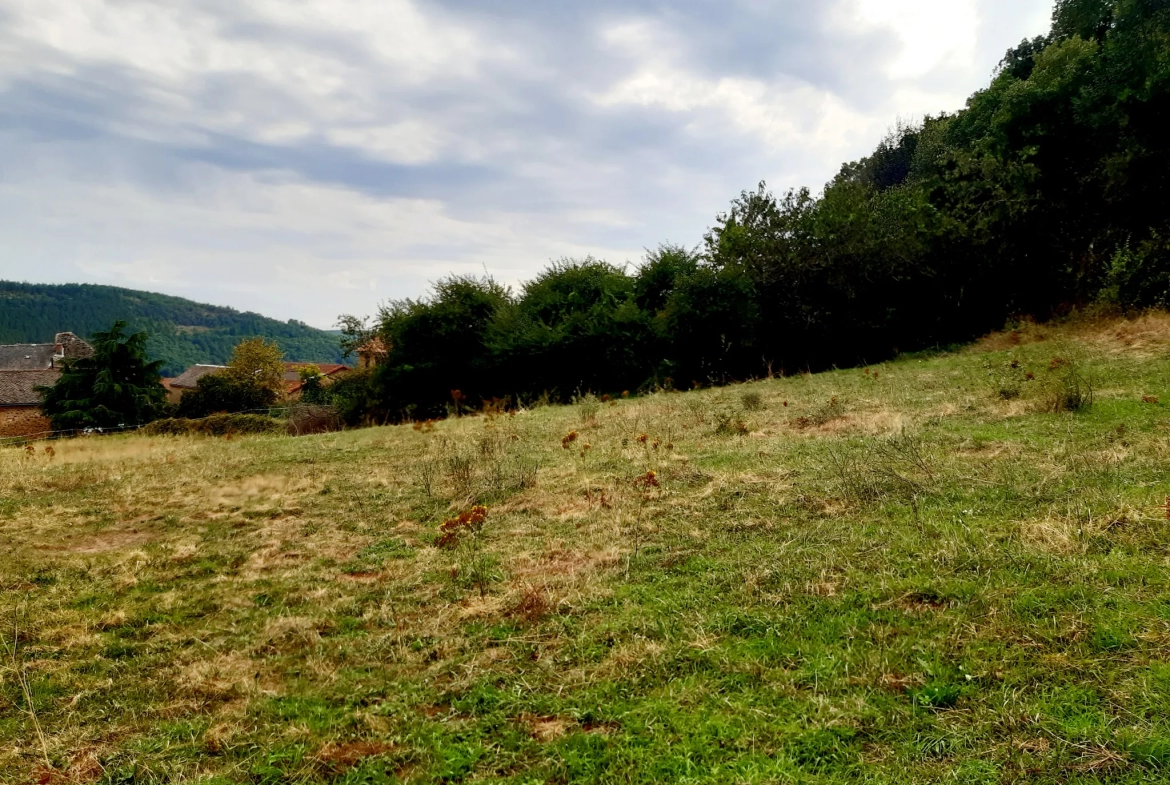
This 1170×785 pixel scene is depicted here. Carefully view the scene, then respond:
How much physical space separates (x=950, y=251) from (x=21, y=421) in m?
54.4

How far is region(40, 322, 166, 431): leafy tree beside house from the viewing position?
1417 inches

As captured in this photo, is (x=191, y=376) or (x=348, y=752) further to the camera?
(x=191, y=376)

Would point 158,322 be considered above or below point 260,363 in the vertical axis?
above

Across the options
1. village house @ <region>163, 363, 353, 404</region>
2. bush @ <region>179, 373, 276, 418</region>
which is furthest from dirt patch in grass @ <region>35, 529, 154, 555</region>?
village house @ <region>163, 363, 353, 404</region>

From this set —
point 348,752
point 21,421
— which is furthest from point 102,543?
point 21,421

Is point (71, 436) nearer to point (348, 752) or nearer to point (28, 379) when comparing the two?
point (28, 379)

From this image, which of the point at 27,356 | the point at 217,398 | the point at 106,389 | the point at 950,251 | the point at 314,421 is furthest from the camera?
the point at 27,356

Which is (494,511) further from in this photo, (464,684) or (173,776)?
(173,776)

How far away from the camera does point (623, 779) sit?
2.43 metres

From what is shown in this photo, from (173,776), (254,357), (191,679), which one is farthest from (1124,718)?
(254,357)

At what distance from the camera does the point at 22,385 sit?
153ft

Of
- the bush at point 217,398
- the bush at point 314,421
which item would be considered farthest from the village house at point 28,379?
the bush at point 314,421

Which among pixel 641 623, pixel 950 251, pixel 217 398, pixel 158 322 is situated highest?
pixel 158 322

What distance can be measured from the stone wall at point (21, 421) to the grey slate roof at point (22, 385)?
0.76 meters
